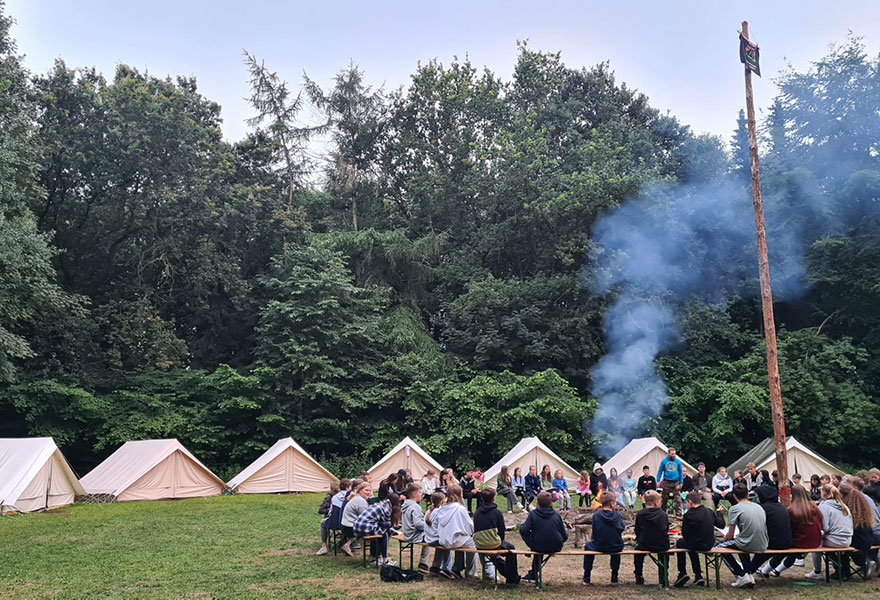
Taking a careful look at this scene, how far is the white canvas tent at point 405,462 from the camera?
19.8m

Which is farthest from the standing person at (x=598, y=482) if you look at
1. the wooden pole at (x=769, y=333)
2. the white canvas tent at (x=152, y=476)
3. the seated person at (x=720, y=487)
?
the white canvas tent at (x=152, y=476)

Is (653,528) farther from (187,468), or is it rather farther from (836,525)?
(187,468)

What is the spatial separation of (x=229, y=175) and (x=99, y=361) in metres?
8.50

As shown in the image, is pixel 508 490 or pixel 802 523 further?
pixel 508 490

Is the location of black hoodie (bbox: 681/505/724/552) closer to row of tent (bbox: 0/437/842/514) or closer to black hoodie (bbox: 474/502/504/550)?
black hoodie (bbox: 474/502/504/550)

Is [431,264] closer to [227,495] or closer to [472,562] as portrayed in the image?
[227,495]

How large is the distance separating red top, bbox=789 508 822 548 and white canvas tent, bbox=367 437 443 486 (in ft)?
42.8

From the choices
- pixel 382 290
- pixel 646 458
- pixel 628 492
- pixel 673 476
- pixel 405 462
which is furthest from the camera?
pixel 382 290

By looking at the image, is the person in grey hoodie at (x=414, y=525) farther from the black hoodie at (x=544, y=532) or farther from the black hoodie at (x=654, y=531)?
the black hoodie at (x=654, y=531)

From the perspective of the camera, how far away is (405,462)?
20000 millimetres

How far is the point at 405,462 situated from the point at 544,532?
13.1 m

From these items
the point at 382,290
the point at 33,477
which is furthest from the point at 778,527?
the point at 382,290

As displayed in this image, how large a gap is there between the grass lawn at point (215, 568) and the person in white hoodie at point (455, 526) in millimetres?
330

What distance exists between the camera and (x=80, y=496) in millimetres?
17562
